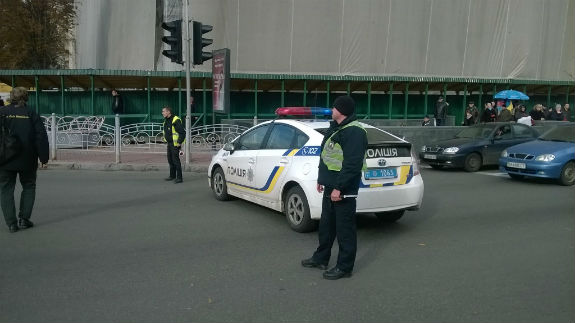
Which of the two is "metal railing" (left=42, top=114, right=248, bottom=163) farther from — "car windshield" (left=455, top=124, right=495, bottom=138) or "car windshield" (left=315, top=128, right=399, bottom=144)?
"car windshield" (left=315, top=128, right=399, bottom=144)

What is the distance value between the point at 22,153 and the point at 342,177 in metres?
4.24

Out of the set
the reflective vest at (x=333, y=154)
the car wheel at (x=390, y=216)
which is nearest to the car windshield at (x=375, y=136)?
the car wheel at (x=390, y=216)

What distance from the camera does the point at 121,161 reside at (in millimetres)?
13578

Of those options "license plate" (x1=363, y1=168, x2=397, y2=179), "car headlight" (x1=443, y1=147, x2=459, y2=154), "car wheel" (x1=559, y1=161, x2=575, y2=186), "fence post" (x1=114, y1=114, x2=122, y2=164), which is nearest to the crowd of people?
"car headlight" (x1=443, y1=147, x2=459, y2=154)

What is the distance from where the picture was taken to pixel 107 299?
13.9ft

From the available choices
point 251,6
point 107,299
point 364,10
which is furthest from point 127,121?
point 107,299

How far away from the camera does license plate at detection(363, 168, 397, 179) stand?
6.28 meters

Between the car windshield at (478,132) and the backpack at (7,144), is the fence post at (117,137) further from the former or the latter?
the car windshield at (478,132)

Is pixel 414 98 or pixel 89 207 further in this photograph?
pixel 414 98

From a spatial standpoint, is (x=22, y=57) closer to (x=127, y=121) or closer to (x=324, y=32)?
A: (x=127, y=121)

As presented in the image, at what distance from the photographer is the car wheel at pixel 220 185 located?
8.54 m

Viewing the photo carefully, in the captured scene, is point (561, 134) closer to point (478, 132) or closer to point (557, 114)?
point (478, 132)

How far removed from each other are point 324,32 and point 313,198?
1785 cm

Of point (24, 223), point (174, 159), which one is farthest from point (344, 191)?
point (174, 159)
